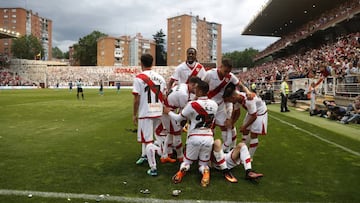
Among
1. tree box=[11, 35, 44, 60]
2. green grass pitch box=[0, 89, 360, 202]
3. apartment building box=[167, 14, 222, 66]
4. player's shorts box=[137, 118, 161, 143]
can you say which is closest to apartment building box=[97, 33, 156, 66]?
apartment building box=[167, 14, 222, 66]

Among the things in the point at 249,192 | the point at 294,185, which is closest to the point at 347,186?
the point at 294,185

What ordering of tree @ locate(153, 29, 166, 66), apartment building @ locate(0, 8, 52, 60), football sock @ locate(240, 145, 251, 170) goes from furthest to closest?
1. tree @ locate(153, 29, 166, 66)
2. apartment building @ locate(0, 8, 52, 60)
3. football sock @ locate(240, 145, 251, 170)

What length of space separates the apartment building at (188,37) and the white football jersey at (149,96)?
298 feet

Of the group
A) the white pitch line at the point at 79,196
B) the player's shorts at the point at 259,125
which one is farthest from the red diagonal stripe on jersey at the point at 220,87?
the white pitch line at the point at 79,196

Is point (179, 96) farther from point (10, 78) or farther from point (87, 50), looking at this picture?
point (87, 50)

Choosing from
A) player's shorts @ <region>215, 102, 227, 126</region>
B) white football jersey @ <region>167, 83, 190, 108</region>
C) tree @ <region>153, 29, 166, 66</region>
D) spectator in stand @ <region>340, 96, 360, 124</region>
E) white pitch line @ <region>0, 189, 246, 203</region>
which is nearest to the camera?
white pitch line @ <region>0, 189, 246, 203</region>

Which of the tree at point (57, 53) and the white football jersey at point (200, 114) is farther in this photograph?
the tree at point (57, 53)

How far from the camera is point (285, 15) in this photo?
4359cm

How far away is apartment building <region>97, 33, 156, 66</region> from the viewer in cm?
10231

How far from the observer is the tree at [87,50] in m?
108

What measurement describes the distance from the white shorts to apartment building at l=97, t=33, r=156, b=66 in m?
101

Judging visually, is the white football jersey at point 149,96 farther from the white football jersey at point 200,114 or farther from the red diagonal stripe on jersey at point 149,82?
the white football jersey at point 200,114

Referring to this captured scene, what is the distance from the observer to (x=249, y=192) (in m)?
4.32

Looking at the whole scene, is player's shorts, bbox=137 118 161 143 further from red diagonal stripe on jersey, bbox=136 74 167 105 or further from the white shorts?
the white shorts
